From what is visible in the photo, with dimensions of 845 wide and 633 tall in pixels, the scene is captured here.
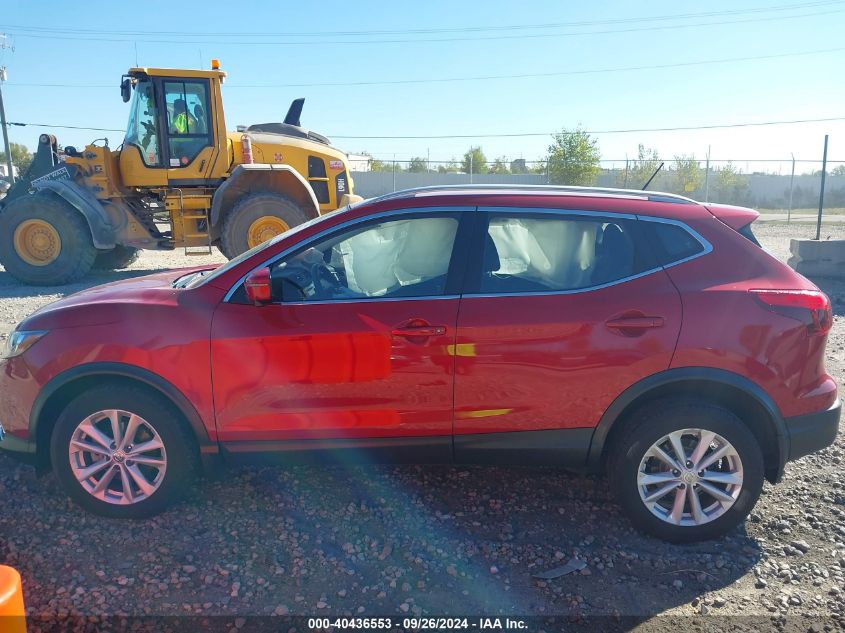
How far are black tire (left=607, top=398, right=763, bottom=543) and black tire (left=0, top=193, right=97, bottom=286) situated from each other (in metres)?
10.1

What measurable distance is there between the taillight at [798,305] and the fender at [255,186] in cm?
877

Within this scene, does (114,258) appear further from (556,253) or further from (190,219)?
(556,253)

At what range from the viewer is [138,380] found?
11.1 ft

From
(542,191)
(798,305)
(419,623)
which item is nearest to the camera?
(419,623)

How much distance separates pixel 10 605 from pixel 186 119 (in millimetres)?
10140

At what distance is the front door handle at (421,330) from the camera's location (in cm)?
325

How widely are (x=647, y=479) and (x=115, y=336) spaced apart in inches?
112

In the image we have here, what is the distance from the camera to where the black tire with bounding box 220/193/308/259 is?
10617mm

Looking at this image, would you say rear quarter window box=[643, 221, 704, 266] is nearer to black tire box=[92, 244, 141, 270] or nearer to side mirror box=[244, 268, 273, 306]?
side mirror box=[244, 268, 273, 306]

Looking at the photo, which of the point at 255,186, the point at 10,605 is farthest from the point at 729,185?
the point at 10,605

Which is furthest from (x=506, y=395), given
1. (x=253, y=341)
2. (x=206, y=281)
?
(x=206, y=281)

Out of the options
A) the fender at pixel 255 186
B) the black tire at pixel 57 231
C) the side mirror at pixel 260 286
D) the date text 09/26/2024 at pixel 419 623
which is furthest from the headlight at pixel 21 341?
the black tire at pixel 57 231

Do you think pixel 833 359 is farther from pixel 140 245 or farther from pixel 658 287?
pixel 140 245

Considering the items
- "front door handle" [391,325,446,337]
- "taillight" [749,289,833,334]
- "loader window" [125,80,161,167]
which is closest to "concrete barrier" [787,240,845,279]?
"taillight" [749,289,833,334]
